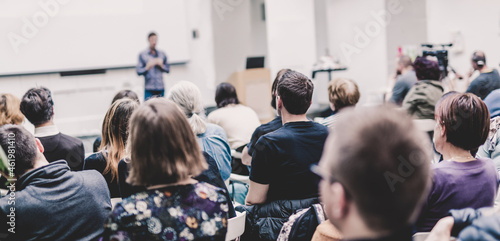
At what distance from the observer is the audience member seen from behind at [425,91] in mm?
4387

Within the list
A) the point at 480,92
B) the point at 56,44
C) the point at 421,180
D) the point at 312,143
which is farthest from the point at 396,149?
the point at 56,44

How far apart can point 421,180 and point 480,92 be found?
4271 millimetres

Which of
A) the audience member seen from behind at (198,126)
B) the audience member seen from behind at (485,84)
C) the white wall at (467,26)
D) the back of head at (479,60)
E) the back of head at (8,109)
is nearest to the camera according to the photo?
the audience member seen from behind at (198,126)

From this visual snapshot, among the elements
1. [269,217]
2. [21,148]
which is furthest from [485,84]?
[21,148]

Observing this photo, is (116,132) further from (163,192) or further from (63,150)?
(163,192)

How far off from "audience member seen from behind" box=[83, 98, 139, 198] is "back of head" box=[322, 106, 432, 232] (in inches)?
68.8

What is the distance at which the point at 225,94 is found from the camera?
13.4ft

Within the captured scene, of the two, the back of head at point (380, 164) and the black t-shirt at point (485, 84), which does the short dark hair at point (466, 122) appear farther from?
the black t-shirt at point (485, 84)

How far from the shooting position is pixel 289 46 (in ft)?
26.4

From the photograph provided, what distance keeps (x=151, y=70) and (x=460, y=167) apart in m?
5.95

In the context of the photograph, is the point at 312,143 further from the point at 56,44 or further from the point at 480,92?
the point at 56,44

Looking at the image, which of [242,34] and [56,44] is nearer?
[56,44]

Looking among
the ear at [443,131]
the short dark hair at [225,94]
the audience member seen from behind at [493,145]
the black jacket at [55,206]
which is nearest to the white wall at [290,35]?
the short dark hair at [225,94]

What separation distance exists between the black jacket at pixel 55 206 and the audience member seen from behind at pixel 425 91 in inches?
128
